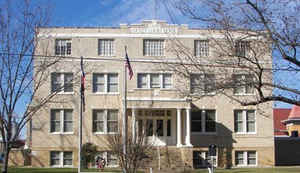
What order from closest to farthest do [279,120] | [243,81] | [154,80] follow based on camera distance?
1. [243,81]
2. [154,80]
3. [279,120]

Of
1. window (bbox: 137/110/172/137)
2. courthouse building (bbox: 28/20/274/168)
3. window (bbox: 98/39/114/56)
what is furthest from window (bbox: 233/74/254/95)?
window (bbox: 98/39/114/56)

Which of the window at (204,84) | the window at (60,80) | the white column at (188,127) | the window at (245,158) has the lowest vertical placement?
the window at (245,158)

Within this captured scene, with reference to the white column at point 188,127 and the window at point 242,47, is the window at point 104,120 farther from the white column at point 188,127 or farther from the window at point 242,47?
the window at point 242,47

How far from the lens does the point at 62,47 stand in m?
38.6

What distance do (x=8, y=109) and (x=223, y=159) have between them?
2024 centimetres

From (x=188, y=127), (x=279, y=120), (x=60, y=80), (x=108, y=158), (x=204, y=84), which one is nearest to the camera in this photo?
(x=204, y=84)

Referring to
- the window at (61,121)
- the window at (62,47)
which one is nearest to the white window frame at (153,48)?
the window at (62,47)

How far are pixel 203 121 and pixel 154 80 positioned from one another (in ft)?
17.8

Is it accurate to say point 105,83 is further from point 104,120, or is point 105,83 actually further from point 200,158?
point 200,158

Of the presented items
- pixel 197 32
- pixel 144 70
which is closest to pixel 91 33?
pixel 144 70

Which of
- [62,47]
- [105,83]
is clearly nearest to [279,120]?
[105,83]

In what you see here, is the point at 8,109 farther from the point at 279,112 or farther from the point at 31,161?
the point at 279,112

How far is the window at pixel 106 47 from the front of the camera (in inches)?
1527

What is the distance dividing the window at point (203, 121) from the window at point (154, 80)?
3.42 m
